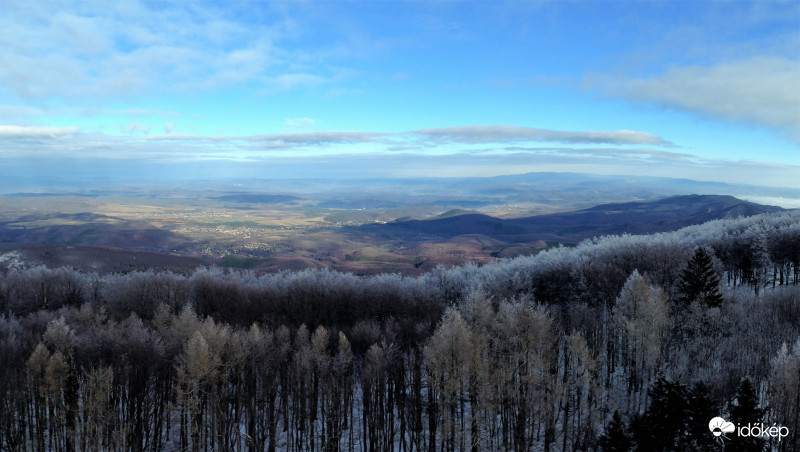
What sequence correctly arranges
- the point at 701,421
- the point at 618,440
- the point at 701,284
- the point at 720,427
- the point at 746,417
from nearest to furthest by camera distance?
the point at 746,417 → the point at 720,427 → the point at 701,421 → the point at 618,440 → the point at 701,284

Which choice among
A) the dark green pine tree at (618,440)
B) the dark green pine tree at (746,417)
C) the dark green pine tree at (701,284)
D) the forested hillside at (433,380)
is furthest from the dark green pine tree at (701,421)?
the dark green pine tree at (701,284)

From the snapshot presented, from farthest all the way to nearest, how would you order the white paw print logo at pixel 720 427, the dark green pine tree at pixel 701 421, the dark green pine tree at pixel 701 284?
the dark green pine tree at pixel 701 284 → the dark green pine tree at pixel 701 421 → the white paw print logo at pixel 720 427

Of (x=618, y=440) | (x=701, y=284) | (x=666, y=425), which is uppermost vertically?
(x=701, y=284)

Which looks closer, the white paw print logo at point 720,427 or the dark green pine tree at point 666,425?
the white paw print logo at point 720,427

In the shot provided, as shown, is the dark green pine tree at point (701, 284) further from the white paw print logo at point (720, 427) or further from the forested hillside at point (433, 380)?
the white paw print logo at point (720, 427)

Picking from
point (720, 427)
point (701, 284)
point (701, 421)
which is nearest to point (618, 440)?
point (701, 421)

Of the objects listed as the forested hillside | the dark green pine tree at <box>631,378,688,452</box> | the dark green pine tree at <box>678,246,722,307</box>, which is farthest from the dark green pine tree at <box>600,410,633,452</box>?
the dark green pine tree at <box>678,246,722,307</box>

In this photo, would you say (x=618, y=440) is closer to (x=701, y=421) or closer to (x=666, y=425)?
(x=666, y=425)

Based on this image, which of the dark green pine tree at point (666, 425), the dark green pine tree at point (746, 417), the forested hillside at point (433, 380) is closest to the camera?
the dark green pine tree at point (746, 417)

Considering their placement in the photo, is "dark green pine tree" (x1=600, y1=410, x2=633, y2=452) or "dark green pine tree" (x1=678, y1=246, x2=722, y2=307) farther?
"dark green pine tree" (x1=678, y1=246, x2=722, y2=307)

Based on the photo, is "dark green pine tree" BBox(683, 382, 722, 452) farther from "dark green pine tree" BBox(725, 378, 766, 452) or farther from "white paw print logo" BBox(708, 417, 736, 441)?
"dark green pine tree" BBox(725, 378, 766, 452)
